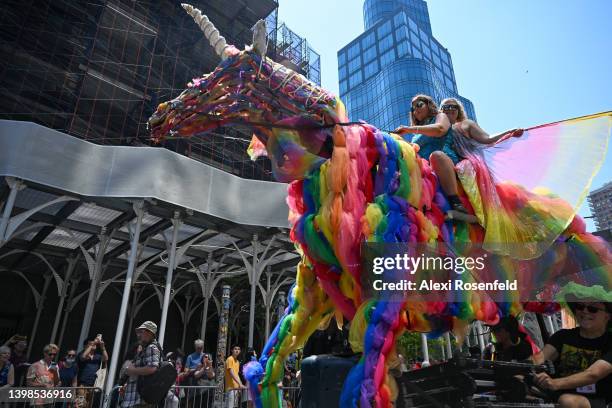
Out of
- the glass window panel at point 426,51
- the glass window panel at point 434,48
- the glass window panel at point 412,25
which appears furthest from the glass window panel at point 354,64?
the glass window panel at point 434,48

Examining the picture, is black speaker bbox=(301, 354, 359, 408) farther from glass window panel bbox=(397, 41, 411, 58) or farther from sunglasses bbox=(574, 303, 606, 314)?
glass window panel bbox=(397, 41, 411, 58)

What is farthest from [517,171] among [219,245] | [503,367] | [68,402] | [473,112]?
[473,112]

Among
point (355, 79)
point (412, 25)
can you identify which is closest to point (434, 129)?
point (355, 79)

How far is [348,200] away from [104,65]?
14.8 m

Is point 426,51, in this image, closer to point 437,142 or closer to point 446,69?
point 446,69

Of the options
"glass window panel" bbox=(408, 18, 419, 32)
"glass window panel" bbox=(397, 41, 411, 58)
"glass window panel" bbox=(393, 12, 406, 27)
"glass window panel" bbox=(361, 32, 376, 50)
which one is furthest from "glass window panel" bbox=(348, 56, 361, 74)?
"glass window panel" bbox=(408, 18, 419, 32)

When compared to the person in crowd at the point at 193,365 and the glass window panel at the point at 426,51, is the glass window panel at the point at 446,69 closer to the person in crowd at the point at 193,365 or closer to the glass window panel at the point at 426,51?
the glass window panel at the point at 426,51

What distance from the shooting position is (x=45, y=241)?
40.0 feet

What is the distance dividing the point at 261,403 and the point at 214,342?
60.7 feet

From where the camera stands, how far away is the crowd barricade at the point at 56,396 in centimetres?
554

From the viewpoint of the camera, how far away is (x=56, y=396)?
226 inches

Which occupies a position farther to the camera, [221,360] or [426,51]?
[426,51]

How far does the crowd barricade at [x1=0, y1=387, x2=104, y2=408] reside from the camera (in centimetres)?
554

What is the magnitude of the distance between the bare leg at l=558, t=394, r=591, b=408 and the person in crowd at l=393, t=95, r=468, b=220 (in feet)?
3.69
